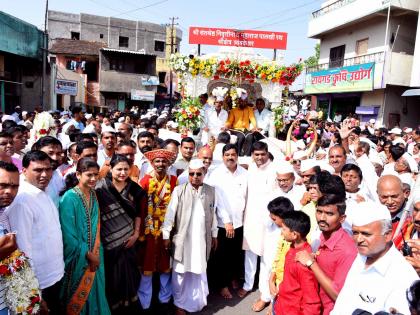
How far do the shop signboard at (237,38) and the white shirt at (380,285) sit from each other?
25.2 feet

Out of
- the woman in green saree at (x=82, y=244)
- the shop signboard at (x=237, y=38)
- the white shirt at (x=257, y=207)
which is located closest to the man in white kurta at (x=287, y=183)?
the white shirt at (x=257, y=207)

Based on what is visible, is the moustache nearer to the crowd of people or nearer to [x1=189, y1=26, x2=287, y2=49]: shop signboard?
the crowd of people

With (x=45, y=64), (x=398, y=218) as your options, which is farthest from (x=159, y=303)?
(x=45, y=64)

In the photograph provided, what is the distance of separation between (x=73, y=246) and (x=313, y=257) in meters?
1.93

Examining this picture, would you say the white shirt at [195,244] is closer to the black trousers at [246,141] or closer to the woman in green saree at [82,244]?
the woman in green saree at [82,244]

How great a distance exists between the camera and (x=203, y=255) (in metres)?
3.86

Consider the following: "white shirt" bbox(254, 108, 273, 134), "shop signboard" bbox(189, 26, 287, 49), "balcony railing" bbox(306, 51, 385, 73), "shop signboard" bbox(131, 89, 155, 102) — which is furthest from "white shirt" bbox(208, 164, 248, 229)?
"shop signboard" bbox(131, 89, 155, 102)

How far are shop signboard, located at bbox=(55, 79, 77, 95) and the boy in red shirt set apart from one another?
62.4 feet

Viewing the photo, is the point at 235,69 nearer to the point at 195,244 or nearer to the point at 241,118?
the point at 241,118

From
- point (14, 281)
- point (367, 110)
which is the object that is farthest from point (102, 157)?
point (367, 110)

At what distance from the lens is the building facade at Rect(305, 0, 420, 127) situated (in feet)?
50.5

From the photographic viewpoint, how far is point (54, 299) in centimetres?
305

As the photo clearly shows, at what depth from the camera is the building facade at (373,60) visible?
50.5ft

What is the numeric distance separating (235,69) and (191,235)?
17.3 feet
